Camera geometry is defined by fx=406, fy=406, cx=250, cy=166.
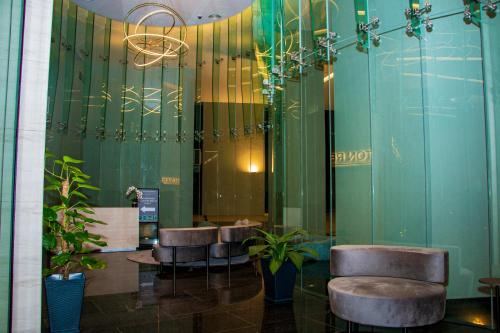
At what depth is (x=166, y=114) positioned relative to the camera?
43.9 ft

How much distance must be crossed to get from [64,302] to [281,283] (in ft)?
8.03

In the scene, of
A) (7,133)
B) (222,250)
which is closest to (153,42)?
(222,250)

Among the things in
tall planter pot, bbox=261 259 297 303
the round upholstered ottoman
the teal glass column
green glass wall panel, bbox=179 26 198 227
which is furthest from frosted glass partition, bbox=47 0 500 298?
green glass wall panel, bbox=179 26 198 227

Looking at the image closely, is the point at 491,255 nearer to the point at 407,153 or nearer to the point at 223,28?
the point at 407,153

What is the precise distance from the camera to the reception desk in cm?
1009

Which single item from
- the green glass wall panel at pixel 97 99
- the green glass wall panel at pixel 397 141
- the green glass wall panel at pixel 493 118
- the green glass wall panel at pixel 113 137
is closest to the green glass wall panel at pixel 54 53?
the green glass wall panel at pixel 97 99

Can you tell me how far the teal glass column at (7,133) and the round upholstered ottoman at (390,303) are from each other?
2374 mm

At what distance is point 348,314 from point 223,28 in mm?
11423

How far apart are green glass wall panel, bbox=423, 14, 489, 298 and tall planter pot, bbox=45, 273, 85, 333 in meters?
3.92

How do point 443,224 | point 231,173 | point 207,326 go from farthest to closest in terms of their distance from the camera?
1. point 231,173
2. point 443,224
3. point 207,326

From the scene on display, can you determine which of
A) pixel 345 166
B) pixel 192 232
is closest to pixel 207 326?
pixel 192 232

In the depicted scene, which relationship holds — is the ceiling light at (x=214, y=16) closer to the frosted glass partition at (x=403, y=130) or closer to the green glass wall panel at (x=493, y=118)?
the frosted glass partition at (x=403, y=130)

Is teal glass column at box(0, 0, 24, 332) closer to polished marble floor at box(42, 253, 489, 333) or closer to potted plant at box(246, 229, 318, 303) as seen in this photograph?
polished marble floor at box(42, 253, 489, 333)

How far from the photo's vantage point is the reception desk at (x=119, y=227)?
1009 centimetres
